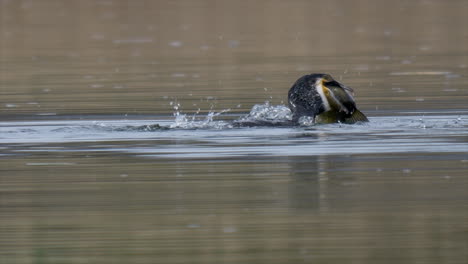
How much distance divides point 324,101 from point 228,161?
8.09 ft

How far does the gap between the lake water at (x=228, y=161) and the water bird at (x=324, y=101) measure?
173mm

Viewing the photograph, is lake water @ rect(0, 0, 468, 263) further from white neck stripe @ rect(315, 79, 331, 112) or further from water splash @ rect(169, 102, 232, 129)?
white neck stripe @ rect(315, 79, 331, 112)

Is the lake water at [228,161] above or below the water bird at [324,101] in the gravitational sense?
below

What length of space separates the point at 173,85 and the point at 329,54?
7.23 metres

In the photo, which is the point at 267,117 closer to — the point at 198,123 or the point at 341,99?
the point at 198,123

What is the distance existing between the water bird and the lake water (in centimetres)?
17

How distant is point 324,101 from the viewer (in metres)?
13.6

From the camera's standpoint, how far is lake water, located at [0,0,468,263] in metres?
7.95

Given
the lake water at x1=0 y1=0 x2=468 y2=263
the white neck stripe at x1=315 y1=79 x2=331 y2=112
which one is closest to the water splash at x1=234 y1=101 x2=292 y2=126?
the lake water at x1=0 y1=0 x2=468 y2=263

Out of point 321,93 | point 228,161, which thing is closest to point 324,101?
point 321,93

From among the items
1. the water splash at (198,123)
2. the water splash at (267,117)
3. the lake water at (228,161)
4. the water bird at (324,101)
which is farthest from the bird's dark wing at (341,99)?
the water splash at (198,123)

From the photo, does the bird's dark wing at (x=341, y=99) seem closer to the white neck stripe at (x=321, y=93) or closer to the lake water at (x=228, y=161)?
the white neck stripe at (x=321, y=93)

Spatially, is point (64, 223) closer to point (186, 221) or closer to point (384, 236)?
point (186, 221)

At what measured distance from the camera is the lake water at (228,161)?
795 centimetres
